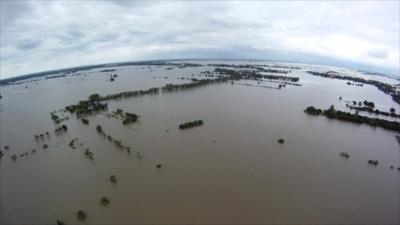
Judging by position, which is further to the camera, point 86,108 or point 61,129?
point 86,108

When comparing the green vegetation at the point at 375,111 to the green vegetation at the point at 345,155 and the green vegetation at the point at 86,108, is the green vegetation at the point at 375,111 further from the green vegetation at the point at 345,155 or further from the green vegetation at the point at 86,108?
the green vegetation at the point at 86,108

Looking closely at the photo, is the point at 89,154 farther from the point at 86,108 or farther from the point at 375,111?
the point at 375,111

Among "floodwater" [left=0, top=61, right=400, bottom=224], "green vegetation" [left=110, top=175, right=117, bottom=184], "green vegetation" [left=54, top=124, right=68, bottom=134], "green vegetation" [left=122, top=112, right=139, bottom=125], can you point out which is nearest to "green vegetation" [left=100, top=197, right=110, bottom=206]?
"floodwater" [left=0, top=61, right=400, bottom=224]

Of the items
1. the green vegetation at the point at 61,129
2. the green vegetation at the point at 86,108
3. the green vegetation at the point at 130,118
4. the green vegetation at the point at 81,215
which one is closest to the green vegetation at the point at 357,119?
the green vegetation at the point at 130,118

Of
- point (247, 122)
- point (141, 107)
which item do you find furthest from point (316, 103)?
point (141, 107)

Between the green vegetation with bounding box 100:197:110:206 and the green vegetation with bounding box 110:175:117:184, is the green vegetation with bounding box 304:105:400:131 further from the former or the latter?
the green vegetation with bounding box 100:197:110:206

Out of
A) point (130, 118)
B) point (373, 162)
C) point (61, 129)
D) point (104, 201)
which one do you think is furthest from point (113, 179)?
point (373, 162)

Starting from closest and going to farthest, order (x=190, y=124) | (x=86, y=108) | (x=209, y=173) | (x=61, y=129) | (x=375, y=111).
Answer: (x=209, y=173) → (x=190, y=124) → (x=61, y=129) → (x=375, y=111) → (x=86, y=108)

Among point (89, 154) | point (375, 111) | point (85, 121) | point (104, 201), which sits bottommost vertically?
point (104, 201)
